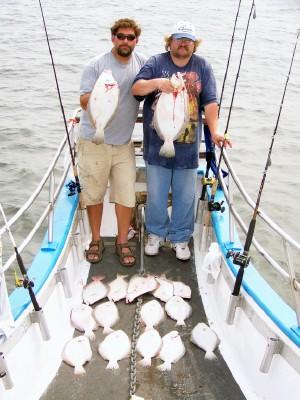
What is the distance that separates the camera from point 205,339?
11.1 feet

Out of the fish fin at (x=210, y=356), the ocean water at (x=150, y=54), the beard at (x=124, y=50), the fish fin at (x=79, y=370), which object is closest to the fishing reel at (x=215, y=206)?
the fish fin at (x=210, y=356)

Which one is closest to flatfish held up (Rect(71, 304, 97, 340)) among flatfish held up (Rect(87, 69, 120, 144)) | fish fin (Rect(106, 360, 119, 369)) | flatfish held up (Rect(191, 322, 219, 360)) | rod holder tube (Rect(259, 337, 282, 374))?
fish fin (Rect(106, 360, 119, 369))

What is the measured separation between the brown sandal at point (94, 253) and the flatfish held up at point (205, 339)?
132 cm

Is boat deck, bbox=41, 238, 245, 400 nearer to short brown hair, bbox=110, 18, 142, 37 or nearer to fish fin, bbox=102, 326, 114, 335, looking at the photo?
fish fin, bbox=102, 326, 114, 335

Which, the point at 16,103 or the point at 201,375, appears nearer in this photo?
the point at 201,375

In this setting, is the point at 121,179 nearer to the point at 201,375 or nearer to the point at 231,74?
the point at 201,375

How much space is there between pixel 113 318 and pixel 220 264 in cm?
106

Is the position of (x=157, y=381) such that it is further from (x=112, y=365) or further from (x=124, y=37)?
(x=124, y=37)

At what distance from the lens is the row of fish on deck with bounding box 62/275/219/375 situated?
325cm

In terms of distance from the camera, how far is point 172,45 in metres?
3.32

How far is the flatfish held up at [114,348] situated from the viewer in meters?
3.23

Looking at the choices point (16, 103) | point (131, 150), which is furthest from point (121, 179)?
point (16, 103)

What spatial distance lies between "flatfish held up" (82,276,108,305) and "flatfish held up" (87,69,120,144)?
149cm

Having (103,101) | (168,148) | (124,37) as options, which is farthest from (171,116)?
(124,37)
